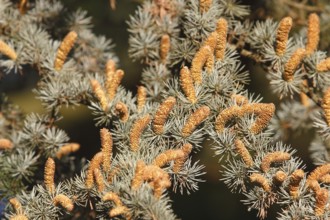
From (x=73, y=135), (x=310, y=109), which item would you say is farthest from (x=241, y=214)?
(x=310, y=109)

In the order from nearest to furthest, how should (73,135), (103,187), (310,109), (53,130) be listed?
(103,187), (53,130), (310,109), (73,135)

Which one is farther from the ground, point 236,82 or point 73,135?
point 236,82

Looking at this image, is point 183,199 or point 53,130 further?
point 183,199

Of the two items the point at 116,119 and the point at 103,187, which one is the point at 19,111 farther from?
the point at 103,187

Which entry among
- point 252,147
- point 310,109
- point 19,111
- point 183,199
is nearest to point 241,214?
point 183,199

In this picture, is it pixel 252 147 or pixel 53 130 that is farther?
pixel 53 130

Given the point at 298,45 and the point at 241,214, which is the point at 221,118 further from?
the point at 241,214

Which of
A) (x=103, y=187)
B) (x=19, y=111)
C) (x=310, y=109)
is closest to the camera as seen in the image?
(x=103, y=187)

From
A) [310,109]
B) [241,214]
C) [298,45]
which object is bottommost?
[241,214]

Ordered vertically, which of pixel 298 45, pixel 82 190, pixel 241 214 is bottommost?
pixel 241 214
